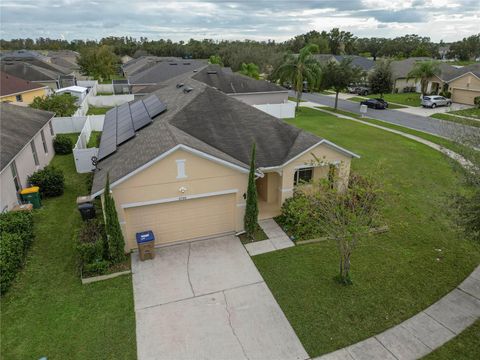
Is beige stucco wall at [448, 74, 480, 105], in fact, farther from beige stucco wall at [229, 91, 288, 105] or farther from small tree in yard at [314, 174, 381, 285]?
small tree in yard at [314, 174, 381, 285]

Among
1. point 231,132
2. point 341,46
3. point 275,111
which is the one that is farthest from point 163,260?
point 341,46

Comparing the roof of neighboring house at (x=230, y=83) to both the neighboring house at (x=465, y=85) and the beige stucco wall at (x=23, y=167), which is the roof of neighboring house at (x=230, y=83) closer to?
the beige stucco wall at (x=23, y=167)

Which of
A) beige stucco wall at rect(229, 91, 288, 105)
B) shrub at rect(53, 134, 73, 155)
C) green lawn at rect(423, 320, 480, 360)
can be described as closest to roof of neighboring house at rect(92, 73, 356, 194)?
green lawn at rect(423, 320, 480, 360)

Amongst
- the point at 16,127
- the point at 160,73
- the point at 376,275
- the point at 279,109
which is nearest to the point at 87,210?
the point at 16,127

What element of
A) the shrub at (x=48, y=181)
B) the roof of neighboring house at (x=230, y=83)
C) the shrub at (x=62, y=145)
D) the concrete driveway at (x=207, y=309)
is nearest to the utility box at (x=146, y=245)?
the concrete driveway at (x=207, y=309)

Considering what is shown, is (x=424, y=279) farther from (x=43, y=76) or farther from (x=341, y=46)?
(x=341, y=46)
